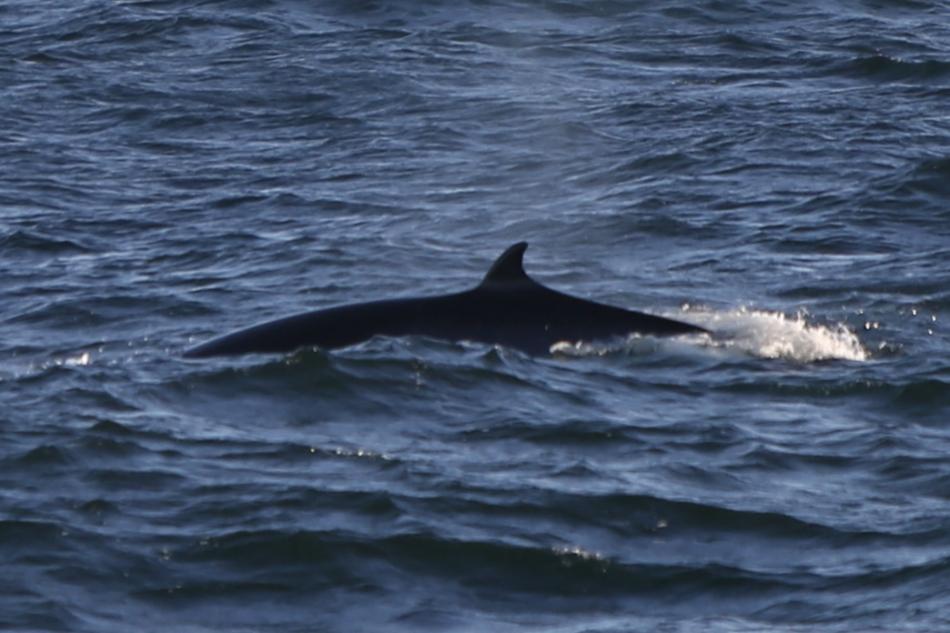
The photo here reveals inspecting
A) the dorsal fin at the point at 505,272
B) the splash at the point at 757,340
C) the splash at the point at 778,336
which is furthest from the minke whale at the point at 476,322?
the splash at the point at 778,336

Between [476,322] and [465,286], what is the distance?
3.23 m

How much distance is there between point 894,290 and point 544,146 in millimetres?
7595

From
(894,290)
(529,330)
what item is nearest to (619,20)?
(894,290)

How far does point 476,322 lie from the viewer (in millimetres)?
16078

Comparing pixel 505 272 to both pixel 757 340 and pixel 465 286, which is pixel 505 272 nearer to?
pixel 757 340

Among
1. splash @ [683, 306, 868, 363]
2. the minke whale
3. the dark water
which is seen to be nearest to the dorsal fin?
the minke whale

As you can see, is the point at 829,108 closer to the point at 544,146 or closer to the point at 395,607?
the point at 544,146

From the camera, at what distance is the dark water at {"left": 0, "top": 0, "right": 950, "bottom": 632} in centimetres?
1198

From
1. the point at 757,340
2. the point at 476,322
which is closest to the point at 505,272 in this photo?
the point at 476,322

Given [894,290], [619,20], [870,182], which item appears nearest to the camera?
[894,290]

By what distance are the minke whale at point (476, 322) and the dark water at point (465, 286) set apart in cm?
18

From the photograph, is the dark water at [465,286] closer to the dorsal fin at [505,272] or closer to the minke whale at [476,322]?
the minke whale at [476,322]

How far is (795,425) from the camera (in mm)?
14820

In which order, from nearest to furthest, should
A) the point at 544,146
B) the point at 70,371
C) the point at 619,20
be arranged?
the point at 70,371
the point at 544,146
the point at 619,20
